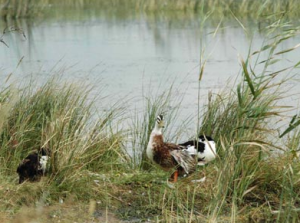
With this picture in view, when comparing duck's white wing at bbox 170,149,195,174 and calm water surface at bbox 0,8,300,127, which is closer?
duck's white wing at bbox 170,149,195,174

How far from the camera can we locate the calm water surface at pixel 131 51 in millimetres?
11006

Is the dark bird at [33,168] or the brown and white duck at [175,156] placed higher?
the dark bird at [33,168]

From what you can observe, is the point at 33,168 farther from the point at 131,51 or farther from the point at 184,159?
the point at 131,51

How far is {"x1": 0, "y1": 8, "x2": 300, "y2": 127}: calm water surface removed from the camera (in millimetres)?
11006

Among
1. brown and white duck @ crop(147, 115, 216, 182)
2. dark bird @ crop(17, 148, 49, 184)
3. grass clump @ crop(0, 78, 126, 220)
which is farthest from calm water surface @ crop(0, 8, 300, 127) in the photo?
dark bird @ crop(17, 148, 49, 184)

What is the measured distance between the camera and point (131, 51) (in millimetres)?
14781

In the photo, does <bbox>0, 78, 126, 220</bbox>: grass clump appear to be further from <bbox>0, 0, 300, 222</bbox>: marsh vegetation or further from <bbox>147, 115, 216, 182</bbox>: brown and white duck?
<bbox>147, 115, 216, 182</bbox>: brown and white duck

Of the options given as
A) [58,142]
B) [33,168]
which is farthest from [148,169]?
[33,168]

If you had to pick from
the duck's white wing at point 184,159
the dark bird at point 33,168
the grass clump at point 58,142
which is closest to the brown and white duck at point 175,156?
the duck's white wing at point 184,159

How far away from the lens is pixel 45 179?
16.1 feet

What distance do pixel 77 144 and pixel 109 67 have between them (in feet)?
25.0

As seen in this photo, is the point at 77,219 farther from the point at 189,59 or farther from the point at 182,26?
the point at 182,26

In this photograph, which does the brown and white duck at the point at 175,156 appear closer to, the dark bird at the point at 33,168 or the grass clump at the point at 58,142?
the grass clump at the point at 58,142

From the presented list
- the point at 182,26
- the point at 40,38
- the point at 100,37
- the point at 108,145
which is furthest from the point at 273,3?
the point at 108,145
